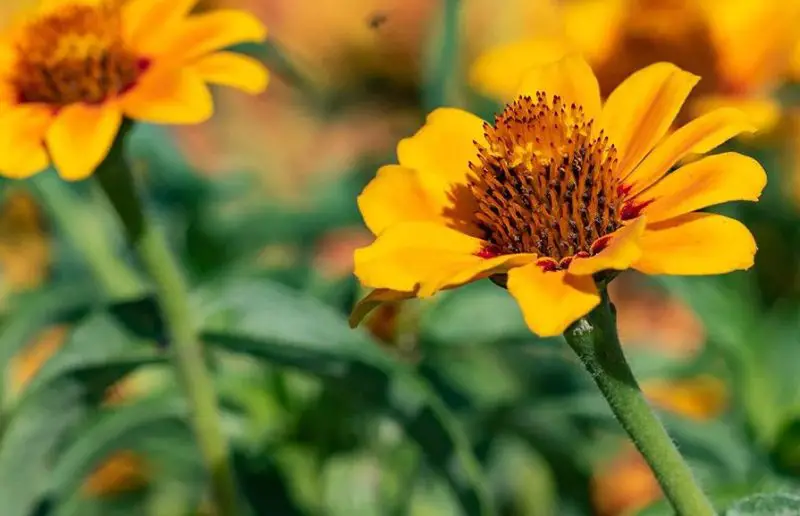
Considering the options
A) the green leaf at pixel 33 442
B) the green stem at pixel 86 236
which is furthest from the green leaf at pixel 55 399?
the green stem at pixel 86 236

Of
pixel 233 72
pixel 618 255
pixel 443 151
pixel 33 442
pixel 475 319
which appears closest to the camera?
pixel 618 255

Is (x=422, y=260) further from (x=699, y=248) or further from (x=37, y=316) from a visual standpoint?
(x=37, y=316)

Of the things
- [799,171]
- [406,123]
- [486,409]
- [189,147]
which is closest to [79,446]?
[486,409]

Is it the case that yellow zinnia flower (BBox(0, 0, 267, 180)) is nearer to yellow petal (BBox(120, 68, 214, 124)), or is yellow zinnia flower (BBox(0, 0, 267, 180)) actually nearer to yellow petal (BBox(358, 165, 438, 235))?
yellow petal (BBox(120, 68, 214, 124))

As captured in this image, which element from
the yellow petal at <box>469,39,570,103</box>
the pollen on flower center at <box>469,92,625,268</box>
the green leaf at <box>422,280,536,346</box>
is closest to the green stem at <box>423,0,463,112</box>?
the yellow petal at <box>469,39,570,103</box>

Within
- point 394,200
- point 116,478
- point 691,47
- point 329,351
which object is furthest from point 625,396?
point 116,478
